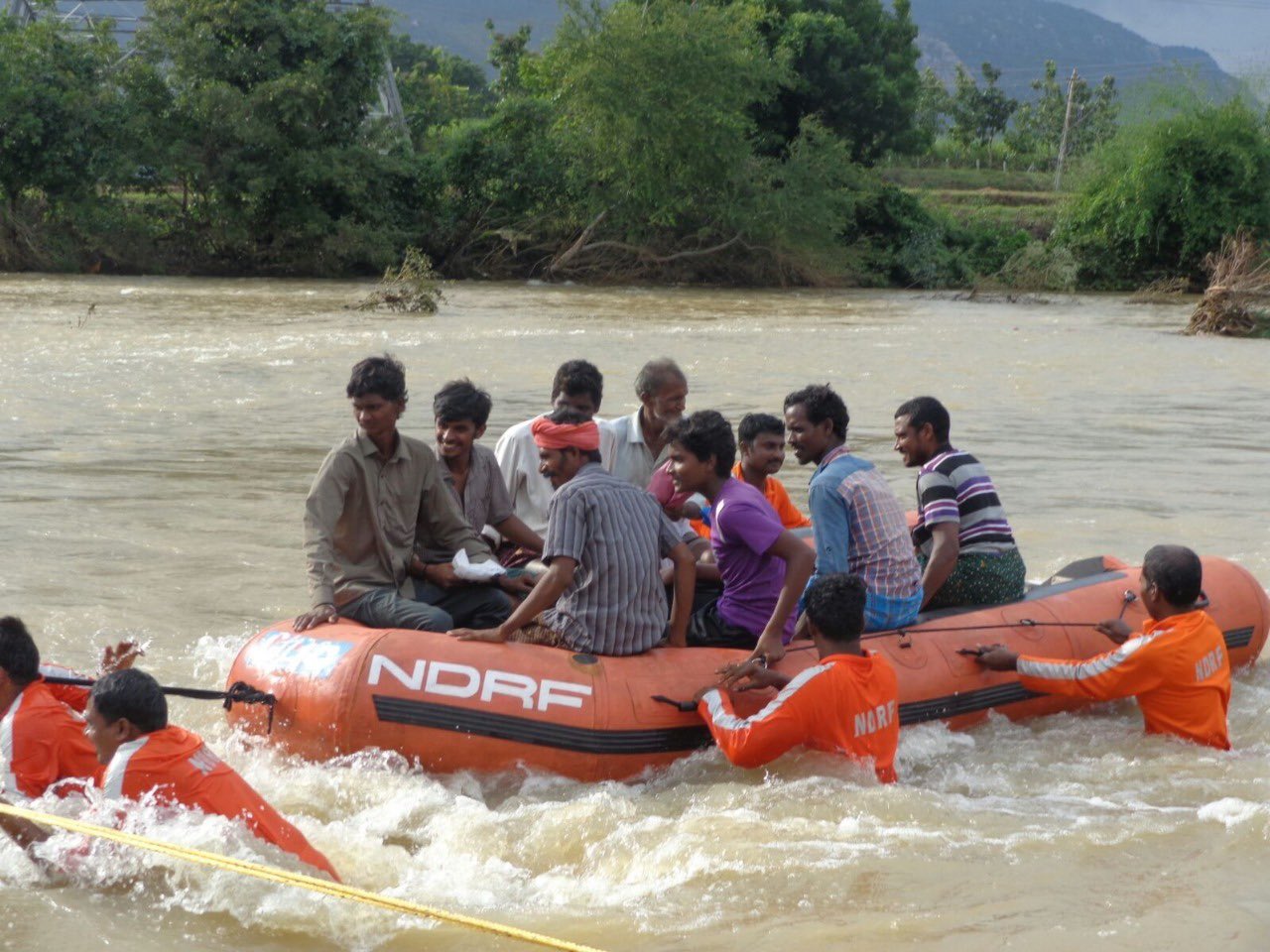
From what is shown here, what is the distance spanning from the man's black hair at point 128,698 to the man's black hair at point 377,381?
5.20 ft

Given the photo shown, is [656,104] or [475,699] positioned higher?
[656,104]

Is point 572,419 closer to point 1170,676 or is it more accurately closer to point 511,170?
point 1170,676

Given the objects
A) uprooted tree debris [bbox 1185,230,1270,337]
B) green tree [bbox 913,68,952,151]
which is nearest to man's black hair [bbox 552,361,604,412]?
uprooted tree debris [bbox 1185,230,1270,337]

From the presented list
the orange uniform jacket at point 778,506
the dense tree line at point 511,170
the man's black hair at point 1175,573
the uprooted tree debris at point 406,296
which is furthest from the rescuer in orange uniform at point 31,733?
the dense tree line at point 511,170

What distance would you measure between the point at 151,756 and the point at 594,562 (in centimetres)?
162

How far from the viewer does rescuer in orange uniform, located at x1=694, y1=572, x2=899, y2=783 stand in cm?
489

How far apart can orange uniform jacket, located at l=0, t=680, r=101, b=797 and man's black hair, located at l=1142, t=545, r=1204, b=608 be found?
3.59m

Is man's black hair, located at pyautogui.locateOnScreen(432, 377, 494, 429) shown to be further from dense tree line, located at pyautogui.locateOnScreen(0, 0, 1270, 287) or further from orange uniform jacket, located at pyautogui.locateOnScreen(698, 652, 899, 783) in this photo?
dense tree line, located at pyautogui.locateOnScreen(0, 0, 1270, 287)

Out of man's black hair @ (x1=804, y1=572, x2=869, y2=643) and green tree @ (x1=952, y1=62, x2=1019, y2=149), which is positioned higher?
green tree @ (x1=952, y1=62, x2=1019, y2=149)

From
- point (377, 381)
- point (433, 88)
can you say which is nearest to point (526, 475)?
point (377, 381)

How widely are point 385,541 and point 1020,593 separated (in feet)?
8.72

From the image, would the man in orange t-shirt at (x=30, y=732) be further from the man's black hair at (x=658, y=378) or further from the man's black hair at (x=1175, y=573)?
the man's black hair at (x=1175, y=573)

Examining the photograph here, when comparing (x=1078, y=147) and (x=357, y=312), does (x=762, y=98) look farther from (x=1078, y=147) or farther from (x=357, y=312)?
(x=1078, y=147)

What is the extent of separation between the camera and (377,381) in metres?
5.36
